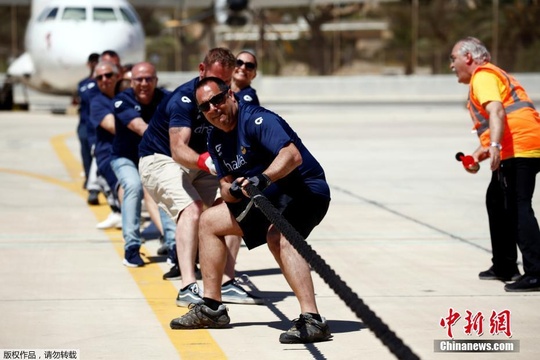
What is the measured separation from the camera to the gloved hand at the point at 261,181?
586cm

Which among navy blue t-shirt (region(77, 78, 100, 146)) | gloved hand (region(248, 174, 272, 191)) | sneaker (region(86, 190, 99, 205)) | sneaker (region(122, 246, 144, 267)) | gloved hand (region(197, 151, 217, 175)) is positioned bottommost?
sneaker (region(86, 190, 99, 205))

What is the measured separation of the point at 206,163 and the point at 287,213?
0.89 m

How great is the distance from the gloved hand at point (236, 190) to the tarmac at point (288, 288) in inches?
35.0

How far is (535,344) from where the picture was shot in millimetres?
6035

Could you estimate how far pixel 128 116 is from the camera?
8883mm

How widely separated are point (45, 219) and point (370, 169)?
654 centimetres

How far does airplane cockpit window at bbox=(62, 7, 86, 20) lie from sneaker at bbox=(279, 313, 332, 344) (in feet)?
73.0

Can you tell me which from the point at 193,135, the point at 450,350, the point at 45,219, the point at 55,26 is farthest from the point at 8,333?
the point at 55,26

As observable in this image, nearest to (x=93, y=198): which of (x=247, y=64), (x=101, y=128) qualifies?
(x=101, y=128)

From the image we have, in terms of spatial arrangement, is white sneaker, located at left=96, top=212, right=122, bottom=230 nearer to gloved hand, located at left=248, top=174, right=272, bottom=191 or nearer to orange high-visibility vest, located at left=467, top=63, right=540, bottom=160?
orange high-visibility vest, located at left=467, top=63, right=540, bottom=160

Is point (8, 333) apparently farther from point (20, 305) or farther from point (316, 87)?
point (316, 87)

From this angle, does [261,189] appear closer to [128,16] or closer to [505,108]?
[505,108]

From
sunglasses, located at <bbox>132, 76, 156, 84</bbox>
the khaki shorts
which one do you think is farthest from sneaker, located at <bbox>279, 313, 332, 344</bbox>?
sunglasses, located at <bbox>132, 76, 156, 84</bbox>

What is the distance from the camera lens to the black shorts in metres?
6.22
